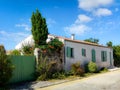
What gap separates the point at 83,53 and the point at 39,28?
24.0 ft

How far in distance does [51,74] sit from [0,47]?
5885mm

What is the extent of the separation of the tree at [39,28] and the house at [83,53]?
214 centimetres

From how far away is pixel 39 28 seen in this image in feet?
63.2

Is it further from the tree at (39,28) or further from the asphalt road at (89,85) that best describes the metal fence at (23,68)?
the asphalt road at (89,85)

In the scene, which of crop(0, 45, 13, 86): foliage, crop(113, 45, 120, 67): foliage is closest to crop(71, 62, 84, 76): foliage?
crop(0, 45, 13, 86): foliage

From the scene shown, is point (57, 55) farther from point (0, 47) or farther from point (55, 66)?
point (0, 47)

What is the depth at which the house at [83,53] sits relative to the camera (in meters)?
21.0

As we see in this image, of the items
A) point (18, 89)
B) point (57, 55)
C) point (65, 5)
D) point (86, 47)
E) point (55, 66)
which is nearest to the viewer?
point (18, 89)

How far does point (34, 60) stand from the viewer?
55.1 ft

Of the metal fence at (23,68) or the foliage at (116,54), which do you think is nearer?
the metal fence at (23,68)

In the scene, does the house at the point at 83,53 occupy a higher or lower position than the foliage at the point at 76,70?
higher

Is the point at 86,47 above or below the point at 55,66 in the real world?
above

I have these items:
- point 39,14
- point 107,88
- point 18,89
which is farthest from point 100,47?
point 18,89

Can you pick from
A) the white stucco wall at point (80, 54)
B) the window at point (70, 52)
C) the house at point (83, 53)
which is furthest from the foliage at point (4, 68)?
the window at point (70, 52)
